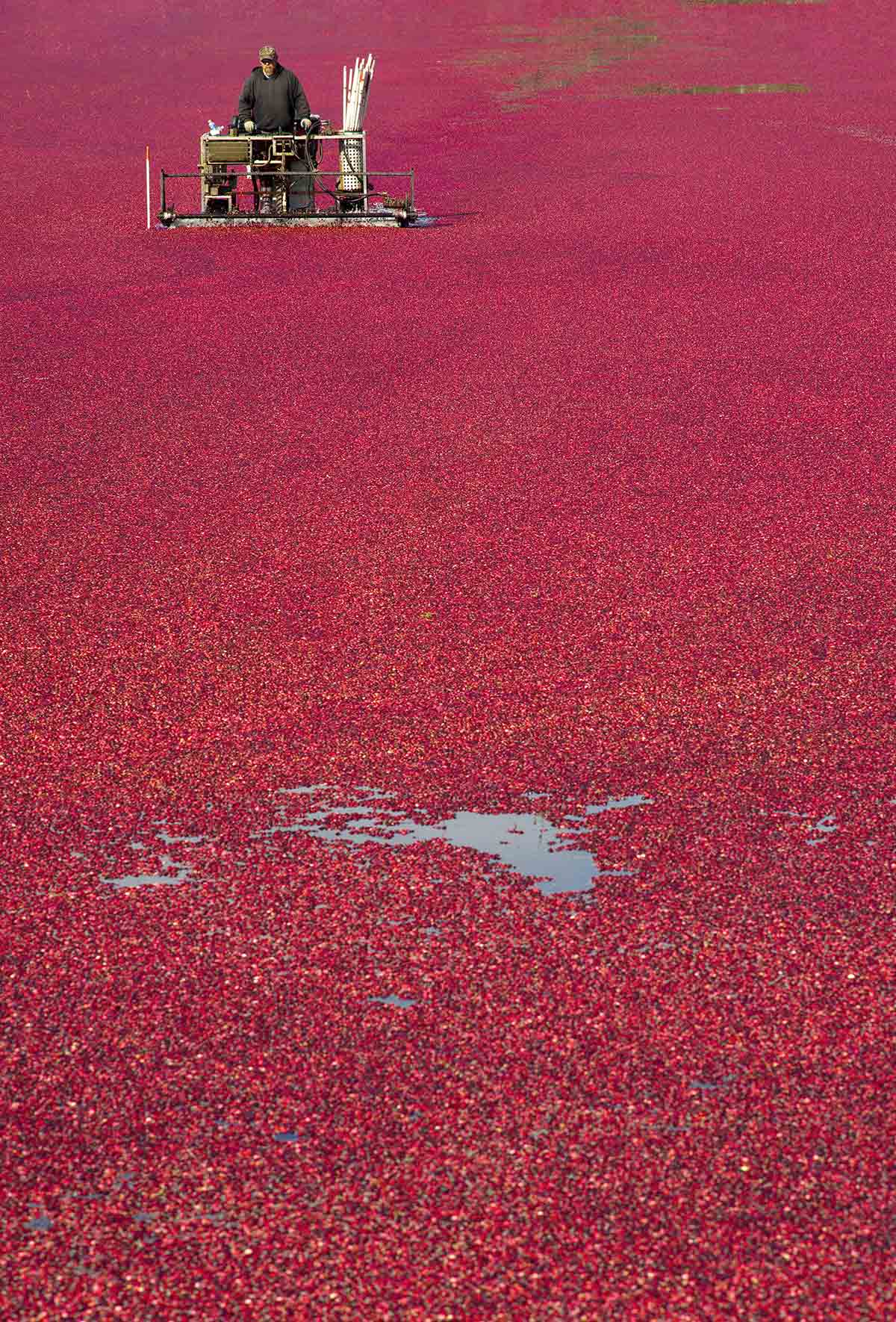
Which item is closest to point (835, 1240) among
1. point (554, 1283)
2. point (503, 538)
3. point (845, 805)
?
point (554, 1283)

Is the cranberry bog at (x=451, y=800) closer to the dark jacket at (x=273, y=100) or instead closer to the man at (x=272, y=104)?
the man at (x=272, y=104)

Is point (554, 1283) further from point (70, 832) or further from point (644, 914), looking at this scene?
point (70, 832)

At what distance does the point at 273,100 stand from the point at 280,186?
3.14ft

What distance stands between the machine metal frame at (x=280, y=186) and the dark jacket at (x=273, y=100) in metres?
0.22

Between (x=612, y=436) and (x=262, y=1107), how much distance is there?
24.2ft

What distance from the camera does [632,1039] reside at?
459 cm

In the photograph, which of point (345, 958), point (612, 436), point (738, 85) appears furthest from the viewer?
point (738, 85)

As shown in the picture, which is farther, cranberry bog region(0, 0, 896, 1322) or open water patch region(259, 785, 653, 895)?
open water patch region(259, 785, 653, 895)

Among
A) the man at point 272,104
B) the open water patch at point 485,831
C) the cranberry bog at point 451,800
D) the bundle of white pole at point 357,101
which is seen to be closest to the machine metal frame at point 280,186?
the man at point 272,104

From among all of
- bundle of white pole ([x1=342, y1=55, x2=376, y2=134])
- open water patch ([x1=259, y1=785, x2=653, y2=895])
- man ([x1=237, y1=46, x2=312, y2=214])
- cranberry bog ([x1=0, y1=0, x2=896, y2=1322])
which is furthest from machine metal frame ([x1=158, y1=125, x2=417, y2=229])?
open water patch ([x1=259, y1=785, x2=653, y2=895])

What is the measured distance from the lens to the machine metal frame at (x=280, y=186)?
18.5 m

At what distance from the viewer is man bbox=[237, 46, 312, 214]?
61.7 feet

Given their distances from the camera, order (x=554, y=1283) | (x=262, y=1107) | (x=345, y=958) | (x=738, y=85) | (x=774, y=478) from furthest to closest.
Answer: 1. (x=738, y=85)
2. (x=774, y=478)
3. (x=345, y=958)
4. (x=262, y=1107)
5. (x=554, y=1283)

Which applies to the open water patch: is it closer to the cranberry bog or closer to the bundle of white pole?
the cranberry bog
